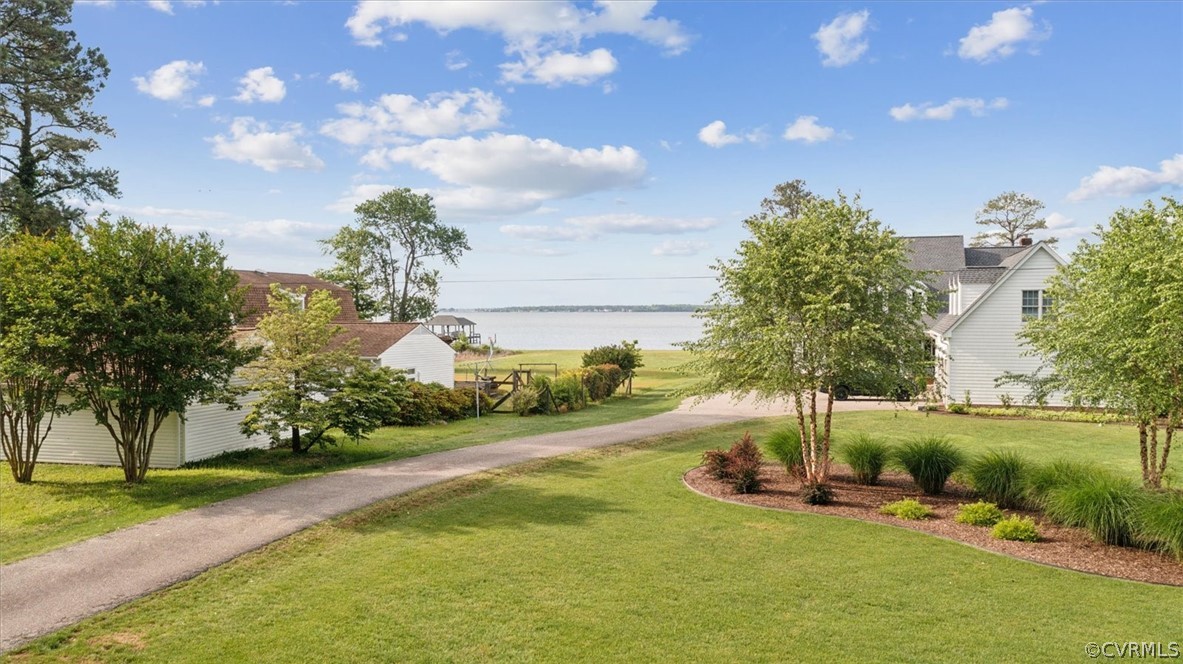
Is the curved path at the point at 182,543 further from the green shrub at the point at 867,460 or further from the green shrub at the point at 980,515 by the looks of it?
the green shrub at the point at 980,515

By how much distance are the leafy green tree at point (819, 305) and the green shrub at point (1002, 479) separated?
227cm

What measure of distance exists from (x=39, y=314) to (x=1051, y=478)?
20.6 metres

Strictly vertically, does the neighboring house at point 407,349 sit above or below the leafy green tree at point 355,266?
below

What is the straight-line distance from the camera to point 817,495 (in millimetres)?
13617

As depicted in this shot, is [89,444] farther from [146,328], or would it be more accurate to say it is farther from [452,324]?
[452,324]

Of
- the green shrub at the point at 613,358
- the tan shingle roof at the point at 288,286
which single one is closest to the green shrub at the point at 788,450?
the green shrub at the point at 613,358

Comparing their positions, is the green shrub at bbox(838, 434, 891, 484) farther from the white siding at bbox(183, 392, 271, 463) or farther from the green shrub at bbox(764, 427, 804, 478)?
the white siding at bbox(183, 392, 271, 463)

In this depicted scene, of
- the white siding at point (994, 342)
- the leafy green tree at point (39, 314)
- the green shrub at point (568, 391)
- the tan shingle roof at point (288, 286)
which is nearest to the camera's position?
the leafy green tree at point (39, 314)

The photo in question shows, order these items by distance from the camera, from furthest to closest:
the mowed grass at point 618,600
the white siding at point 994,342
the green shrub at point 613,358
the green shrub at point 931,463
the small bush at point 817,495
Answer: the green shrub at point 613,358 < the white siding at point 994,342 < the green shrub at point 931,463 < the small bush at point 817,495 < the mowed grass at point 618,600

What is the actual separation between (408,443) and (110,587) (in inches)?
497

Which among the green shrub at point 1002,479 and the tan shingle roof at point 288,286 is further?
the tan shingle roof at point 288,286

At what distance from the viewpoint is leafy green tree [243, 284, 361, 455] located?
710 inches

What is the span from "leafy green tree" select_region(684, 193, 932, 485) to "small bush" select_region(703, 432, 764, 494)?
1123 millimetres

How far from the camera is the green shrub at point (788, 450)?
15.9 m
